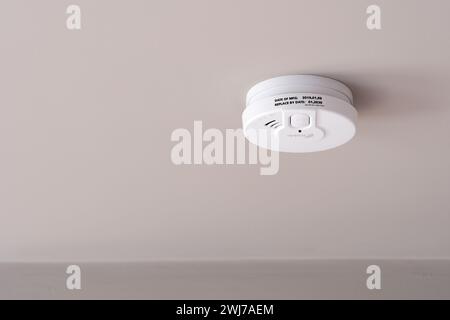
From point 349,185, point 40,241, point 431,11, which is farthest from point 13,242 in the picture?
point 431,11

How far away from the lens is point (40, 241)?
1831mm

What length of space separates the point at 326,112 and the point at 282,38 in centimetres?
14
